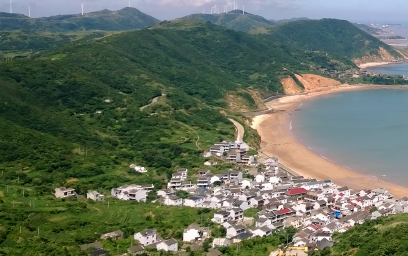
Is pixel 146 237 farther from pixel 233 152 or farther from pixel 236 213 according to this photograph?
pixel 233 152

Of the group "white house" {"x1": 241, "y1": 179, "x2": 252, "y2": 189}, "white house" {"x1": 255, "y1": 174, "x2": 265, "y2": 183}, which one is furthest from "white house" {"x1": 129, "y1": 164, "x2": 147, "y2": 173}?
"white house" {"x1": 255, "y1": 174, "x2": 265, "y2": 183}

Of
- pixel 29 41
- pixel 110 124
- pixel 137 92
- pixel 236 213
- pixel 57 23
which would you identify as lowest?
pixel 236 213

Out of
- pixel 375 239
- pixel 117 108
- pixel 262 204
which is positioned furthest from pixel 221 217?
pixel 117 108

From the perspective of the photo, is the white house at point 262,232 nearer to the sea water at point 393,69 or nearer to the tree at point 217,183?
the tree at point 217,183

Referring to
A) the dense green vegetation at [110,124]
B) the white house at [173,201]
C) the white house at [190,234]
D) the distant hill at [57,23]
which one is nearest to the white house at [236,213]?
the dense green vegetation at [110,124]

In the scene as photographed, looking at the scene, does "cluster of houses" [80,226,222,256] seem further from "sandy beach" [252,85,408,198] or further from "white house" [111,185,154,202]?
"sandy beach" [252,85,408,198]

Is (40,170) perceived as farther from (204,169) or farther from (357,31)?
(357,31)
